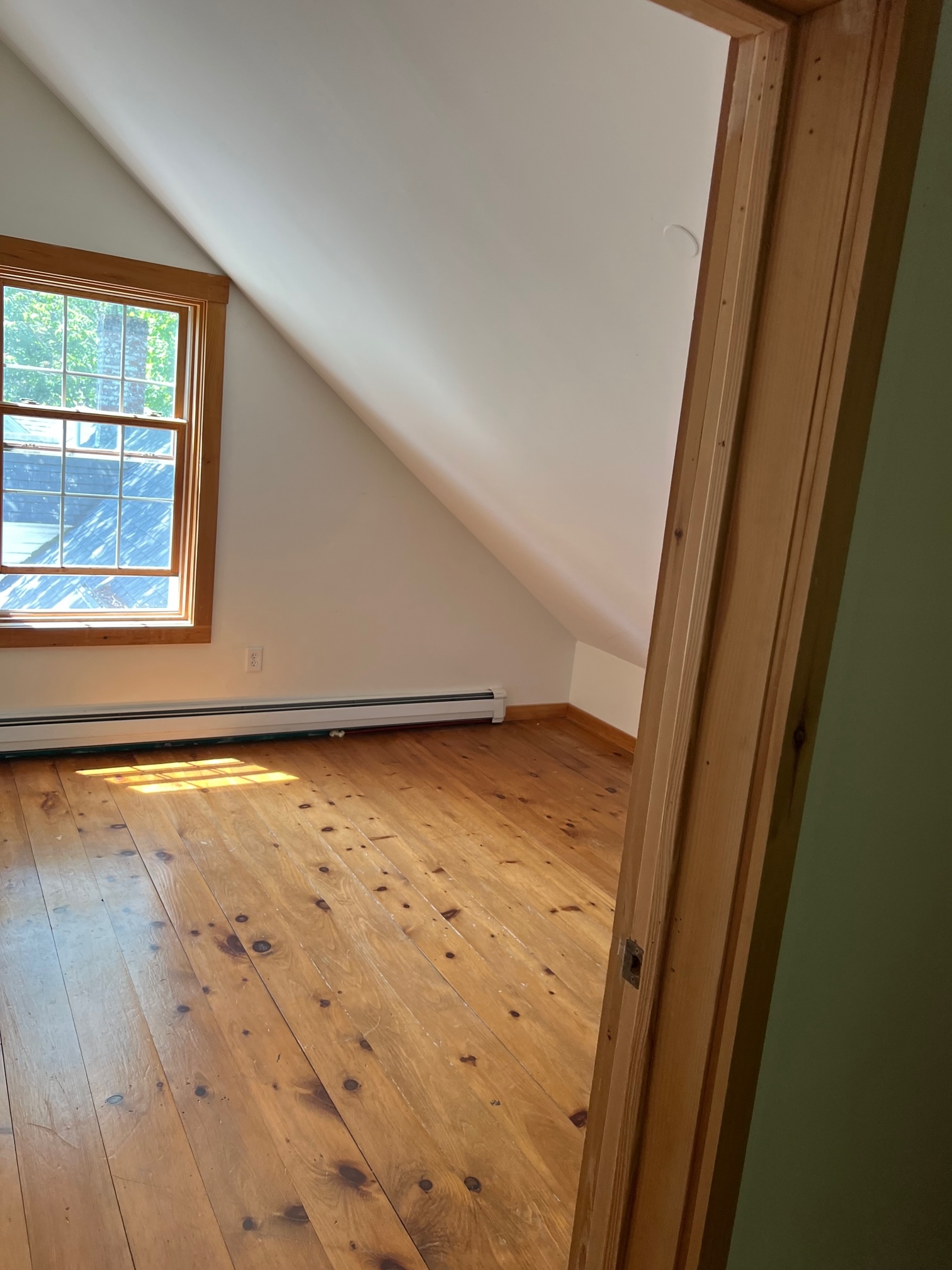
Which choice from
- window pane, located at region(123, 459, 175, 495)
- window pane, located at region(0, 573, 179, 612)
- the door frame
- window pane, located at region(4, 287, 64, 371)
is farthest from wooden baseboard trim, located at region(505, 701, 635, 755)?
the door frame

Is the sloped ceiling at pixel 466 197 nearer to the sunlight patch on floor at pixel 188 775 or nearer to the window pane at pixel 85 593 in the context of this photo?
the window pane at pixel 85 593

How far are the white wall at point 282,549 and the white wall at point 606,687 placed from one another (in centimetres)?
29

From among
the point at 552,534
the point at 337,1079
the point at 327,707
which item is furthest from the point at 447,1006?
the point at 327,707

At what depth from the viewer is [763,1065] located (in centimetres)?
97

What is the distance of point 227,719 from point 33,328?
5.73 feet

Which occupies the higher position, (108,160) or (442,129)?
(108,160)

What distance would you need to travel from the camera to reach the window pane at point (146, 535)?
3.92 m

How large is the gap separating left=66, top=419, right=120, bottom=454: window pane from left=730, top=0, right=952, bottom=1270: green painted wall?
3.53 m

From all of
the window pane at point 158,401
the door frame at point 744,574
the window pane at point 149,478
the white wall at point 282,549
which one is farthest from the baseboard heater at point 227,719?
the door frame at point 744,574

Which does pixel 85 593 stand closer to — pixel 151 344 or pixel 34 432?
pixel 34 432

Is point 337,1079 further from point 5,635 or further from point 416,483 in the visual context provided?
point 416,483

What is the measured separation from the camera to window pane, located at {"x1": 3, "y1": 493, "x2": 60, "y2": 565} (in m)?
3.69

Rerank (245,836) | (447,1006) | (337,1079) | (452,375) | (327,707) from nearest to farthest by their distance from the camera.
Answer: (337,1079) → (447,1006) → (452,375) → (245,836) → (327,707)

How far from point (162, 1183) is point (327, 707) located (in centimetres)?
267
